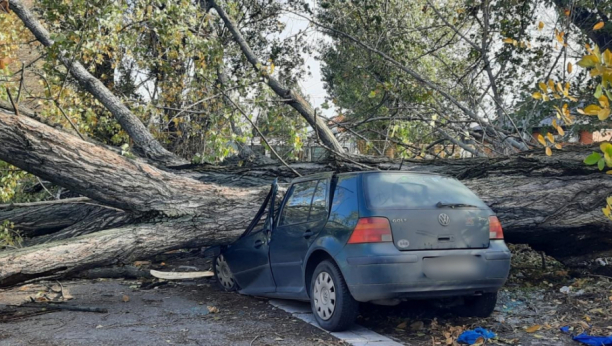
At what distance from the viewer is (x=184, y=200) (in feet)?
28.1

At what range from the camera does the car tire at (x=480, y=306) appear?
6.15 m

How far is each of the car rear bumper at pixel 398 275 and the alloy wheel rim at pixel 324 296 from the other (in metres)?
0.32

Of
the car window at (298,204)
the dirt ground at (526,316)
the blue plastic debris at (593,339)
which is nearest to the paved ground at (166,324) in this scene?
the dirt ground at (526,316)

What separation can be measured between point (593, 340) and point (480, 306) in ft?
4.07

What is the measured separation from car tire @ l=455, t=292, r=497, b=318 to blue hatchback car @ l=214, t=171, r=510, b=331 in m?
0.01

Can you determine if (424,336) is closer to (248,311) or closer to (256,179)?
(248,311)

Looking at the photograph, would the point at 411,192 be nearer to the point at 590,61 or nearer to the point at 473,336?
the point at 473,336

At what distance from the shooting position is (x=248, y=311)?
7211 millimetres

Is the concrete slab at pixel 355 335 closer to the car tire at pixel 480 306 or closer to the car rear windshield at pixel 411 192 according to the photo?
the car tire at pixel 480 306

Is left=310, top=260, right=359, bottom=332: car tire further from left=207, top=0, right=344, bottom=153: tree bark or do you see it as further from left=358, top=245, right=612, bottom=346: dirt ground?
left=207, top=0, right=344, bottom=153: tree bark

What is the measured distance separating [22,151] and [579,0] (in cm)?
1048

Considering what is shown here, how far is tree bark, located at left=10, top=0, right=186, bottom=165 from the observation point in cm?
1025

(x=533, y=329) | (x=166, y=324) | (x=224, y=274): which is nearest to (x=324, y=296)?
(x=166, y=324)

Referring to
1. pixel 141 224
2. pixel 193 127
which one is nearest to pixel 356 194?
pixel 141 224
